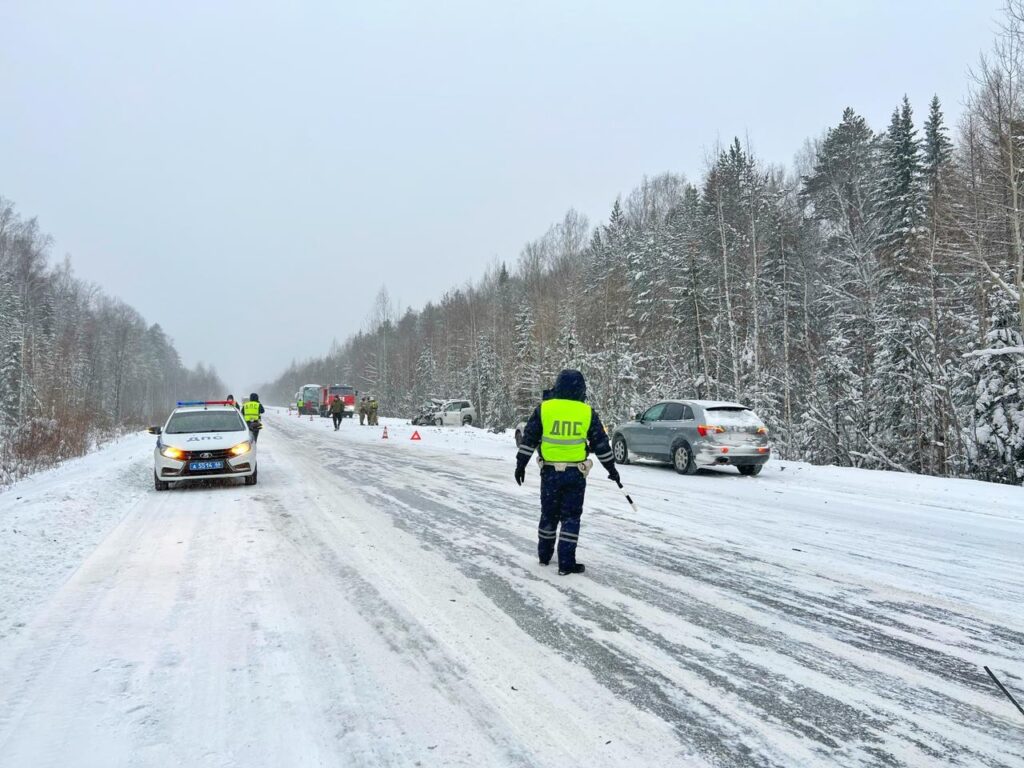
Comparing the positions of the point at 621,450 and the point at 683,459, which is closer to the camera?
the point at 683,459

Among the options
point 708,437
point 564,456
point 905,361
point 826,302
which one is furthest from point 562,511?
point 826,302

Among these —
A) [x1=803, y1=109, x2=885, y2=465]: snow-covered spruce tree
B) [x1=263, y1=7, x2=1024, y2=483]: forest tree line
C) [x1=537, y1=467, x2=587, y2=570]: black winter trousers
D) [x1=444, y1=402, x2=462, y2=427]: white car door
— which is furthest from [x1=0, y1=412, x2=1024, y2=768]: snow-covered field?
[x1=444, y1=402, x2=462, y2=427]: white car door

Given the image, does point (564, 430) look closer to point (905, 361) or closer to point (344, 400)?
point (905, 361)

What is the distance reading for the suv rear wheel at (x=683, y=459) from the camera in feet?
43.0

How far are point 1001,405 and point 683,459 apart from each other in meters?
8.46

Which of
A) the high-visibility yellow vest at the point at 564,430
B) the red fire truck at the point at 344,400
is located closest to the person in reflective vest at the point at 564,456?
the high-visibility yellow vest at the point at 564,430

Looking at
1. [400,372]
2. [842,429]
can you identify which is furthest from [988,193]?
[400,372]

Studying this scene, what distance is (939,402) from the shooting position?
59.2 ft

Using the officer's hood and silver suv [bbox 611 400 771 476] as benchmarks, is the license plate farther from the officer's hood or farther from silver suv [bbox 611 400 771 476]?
silver suv [bbox 611 400 771 476]

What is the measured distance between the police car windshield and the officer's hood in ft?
27.8

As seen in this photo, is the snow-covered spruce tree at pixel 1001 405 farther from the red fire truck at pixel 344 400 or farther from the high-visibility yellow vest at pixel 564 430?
the red fire truck at pixel 344 400

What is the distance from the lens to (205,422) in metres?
11.9

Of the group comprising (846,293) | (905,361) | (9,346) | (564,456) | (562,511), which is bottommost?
(562,511)

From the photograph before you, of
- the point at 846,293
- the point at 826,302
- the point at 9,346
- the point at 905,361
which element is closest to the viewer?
the point at 905,361
